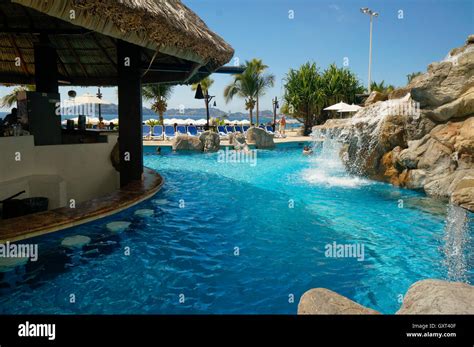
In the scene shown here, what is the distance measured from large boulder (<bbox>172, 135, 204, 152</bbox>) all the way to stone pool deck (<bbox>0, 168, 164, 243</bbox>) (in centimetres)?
1147

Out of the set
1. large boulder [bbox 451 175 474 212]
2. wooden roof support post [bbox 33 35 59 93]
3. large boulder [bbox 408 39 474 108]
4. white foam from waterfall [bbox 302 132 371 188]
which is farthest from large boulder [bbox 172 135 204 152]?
large boulder [bbox 451 175 474 212]

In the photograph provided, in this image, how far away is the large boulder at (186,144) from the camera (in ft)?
64.2

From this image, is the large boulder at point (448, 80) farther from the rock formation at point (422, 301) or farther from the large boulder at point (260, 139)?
the large boulder at point (260, 139)

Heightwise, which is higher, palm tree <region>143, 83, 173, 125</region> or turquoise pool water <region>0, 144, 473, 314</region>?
palm tree <region>143, 83, 173, 125</region>

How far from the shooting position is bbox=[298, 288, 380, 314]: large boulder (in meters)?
2.49

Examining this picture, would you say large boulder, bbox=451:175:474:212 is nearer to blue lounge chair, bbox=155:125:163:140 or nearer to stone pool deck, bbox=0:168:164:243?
stone pool deck, bbox=0:168:164:243

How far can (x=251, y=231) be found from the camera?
6.11 metres

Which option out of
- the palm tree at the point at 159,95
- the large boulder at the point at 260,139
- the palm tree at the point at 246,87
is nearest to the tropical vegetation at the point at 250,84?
the palm tree at the point at 246,87

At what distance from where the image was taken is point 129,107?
8484 mm

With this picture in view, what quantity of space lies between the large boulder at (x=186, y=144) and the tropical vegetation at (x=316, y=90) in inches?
616

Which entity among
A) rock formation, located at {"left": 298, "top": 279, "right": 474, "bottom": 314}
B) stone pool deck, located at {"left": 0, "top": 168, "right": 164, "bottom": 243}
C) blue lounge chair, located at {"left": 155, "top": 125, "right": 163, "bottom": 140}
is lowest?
stone pool deck, located at {"left": 0, "top": 168, "right": 164, "bottom": 243}

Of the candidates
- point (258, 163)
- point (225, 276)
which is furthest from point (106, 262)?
point (258, 163)
